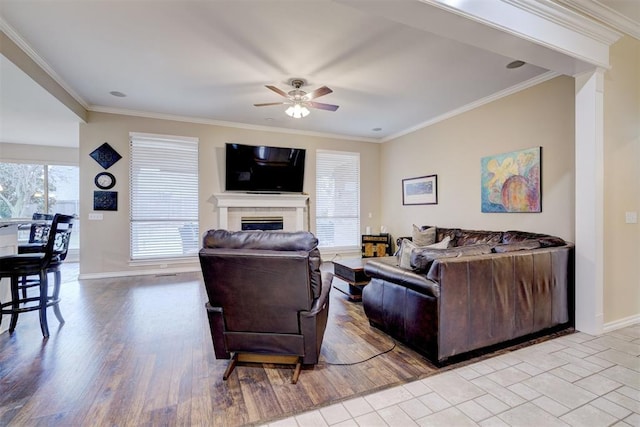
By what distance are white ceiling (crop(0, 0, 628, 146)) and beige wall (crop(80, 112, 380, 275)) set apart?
0.89ft

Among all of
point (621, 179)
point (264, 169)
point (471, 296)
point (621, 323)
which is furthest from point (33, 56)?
point (621, 323)

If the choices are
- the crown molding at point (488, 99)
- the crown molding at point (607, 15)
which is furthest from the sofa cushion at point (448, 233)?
the crown molding at point (607, 15)

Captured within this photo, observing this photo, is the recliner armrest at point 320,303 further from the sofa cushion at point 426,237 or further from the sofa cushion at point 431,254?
the sofa cushion at point 426,237

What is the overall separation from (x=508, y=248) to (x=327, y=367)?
6.28 feet

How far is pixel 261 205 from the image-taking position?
19.2 feet

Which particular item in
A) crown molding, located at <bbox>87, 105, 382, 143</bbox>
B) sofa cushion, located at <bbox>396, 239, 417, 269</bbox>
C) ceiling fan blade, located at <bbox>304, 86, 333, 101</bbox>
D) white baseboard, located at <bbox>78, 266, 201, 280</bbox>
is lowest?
white baseboard, located at <bbox>78, 266, 201, 280</bbox>

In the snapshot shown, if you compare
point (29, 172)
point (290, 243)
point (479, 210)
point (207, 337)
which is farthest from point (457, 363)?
point (29, 172)

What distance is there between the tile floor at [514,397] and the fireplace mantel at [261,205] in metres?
4.41

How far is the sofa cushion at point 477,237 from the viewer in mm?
3932

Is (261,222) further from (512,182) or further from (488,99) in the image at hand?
(488,99)

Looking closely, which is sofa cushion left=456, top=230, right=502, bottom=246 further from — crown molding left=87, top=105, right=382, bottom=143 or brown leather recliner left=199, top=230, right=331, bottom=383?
crown molding left=87, top=105, right=382, bottom=143

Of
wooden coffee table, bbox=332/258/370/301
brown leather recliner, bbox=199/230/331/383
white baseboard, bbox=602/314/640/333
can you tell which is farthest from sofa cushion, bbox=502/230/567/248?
brown leather recliner, bbox=199/230/331/383

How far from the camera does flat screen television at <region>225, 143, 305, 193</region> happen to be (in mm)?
5652

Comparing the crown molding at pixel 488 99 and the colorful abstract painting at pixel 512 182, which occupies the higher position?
the crown molding at pixel 488 99
